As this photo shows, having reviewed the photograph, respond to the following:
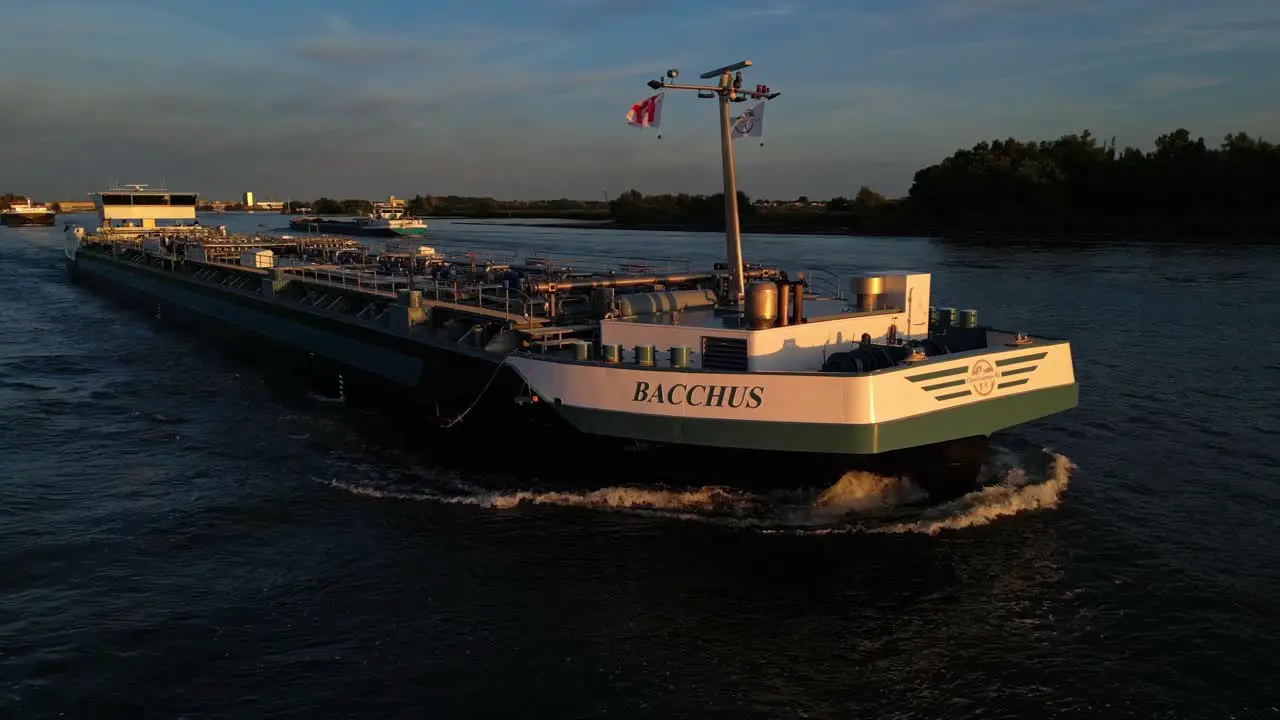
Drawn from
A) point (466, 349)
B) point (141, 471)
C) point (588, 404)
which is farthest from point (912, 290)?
point (141, 471)

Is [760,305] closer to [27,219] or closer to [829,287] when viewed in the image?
[829,287]

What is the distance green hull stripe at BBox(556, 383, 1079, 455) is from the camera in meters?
12.2

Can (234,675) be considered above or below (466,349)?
below

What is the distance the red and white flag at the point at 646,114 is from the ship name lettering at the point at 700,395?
5.39 meters

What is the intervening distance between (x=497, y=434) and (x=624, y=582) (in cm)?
543

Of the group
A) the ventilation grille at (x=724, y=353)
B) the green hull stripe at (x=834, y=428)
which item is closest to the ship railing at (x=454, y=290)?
the ventilation grille at (x=724, y=353)

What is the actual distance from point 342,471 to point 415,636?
7.62 meters

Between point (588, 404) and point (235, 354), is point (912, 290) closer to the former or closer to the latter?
point (588, 404)

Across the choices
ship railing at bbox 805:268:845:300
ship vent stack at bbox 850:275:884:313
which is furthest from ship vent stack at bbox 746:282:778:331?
ship vent stack at bbox 850:275:884:313

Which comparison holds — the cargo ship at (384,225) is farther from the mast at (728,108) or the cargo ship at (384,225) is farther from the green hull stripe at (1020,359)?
the green hull stripe at (1020,359)

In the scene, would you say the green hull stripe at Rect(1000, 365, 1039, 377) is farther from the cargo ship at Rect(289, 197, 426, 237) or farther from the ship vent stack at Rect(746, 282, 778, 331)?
the cargo ship at Rect(289, 197, 426, 237)

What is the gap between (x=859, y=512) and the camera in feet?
45.6

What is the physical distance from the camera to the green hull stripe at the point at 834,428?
1218cm

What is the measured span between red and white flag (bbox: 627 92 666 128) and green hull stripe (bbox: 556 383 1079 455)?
5.65m
